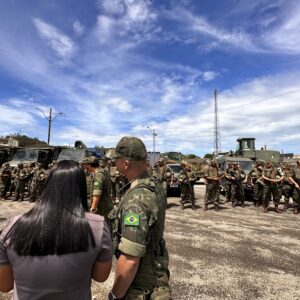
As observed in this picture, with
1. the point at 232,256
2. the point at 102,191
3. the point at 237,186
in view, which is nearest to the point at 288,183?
the point at 237,186

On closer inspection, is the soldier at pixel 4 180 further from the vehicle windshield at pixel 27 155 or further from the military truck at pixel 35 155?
the vehicle windshield at pixel 27 155

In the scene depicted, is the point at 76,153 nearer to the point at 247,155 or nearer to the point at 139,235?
the point at 247,155

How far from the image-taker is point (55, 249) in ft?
5.43

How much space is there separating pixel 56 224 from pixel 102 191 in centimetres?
317

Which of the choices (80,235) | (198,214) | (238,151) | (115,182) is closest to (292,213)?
(198,214)

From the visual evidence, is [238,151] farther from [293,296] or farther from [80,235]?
[80,235]

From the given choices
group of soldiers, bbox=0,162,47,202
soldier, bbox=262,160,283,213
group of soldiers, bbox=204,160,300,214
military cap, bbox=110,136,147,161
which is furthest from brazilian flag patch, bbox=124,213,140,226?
group of soldiers, bbox=0,162,47,202

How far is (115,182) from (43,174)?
289 cm

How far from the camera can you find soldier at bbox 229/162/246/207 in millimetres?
12555

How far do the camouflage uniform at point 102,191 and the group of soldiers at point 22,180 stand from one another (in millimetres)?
8939

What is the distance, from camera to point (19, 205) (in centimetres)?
1242

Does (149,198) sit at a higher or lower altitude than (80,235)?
higher

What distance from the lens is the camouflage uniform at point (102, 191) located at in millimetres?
4785

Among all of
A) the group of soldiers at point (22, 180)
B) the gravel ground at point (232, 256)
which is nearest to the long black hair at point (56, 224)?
the gravel ground at point (232, 256)
